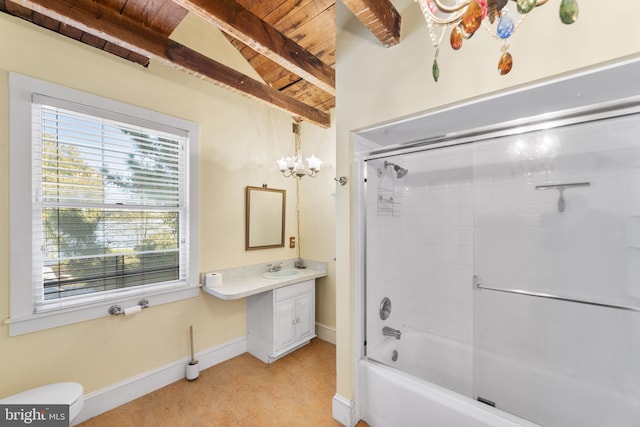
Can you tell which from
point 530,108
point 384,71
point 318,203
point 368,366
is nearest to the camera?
point 530,108

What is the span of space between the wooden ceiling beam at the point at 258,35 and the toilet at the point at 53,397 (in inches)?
89.0

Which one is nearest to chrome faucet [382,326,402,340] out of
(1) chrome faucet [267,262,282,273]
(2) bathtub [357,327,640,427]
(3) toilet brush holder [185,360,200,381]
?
(2) bathtub [357,327,640,427]

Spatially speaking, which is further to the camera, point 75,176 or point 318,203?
point 318,203

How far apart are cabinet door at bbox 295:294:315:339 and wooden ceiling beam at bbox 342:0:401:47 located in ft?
7.71

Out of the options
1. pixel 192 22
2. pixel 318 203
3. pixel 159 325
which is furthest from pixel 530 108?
pixel 159 325

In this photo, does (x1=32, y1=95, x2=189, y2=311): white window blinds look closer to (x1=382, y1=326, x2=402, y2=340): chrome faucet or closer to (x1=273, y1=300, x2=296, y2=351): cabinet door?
(x1=273, y1=300, x2=296, y2=351): cabinet door

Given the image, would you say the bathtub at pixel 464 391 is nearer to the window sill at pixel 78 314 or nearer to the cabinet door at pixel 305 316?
the cabinet door at pixel 305 316

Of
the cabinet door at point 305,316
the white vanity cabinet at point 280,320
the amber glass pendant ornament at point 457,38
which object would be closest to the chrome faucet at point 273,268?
the white vanity cabinet at point 280,320

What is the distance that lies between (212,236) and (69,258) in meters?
1.02

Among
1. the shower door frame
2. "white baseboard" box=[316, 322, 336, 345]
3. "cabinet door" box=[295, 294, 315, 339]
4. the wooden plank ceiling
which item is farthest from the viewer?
"white baseboard" box=[316, 322, 336, 345]

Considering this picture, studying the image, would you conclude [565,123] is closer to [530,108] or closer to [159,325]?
[530,108]

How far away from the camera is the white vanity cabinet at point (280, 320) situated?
256cm

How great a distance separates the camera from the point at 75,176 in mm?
1868

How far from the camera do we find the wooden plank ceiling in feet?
4.82
